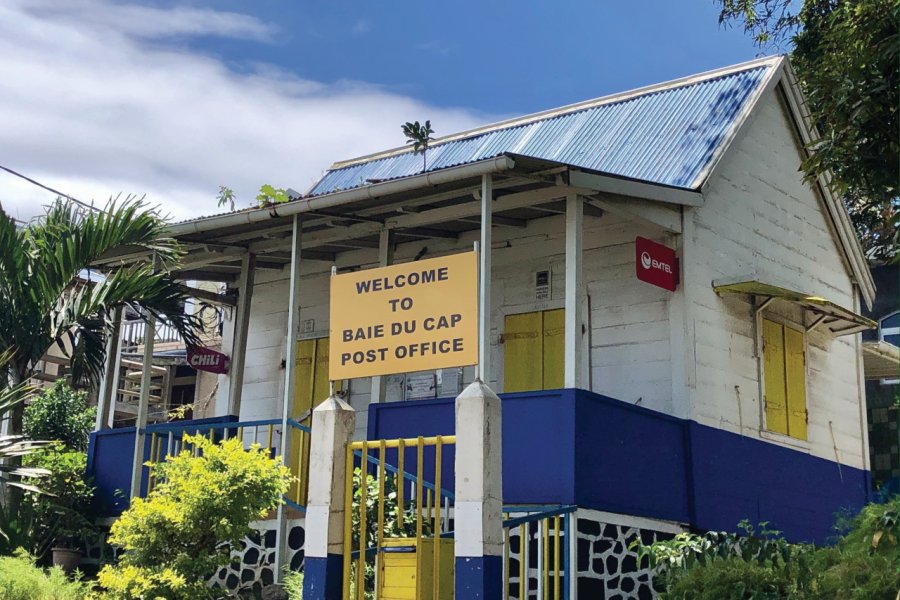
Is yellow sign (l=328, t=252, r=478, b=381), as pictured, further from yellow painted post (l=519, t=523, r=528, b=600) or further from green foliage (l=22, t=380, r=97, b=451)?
green foliage (l=22, t=380, r=97, b=451)

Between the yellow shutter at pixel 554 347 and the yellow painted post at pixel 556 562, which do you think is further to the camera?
the yellow shutter at pixel 554 347

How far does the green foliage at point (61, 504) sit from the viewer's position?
12.3 m

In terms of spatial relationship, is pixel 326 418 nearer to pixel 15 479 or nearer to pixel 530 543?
pixel 530 543

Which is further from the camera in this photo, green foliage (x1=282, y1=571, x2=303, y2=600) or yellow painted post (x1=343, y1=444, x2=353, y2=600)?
green foliage (x1=282, y1=571, x2=303, y2=600)

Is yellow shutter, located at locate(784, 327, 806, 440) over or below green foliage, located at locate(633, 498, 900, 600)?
over

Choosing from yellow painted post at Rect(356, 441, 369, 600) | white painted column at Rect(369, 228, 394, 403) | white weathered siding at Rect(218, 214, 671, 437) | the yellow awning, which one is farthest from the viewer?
the yellow awning

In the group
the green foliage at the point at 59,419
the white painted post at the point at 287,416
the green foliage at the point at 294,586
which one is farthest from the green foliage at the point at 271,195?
the green foliage at the point at 59,419

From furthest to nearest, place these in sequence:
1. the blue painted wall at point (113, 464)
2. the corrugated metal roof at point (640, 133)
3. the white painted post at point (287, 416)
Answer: the corrugated metal roof at point (640, 133), the blue painted wall at point (113, 464), the white painted post at point (287, 416)

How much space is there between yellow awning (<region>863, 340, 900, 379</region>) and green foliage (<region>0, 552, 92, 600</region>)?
11.0 m

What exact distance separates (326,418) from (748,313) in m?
6.33

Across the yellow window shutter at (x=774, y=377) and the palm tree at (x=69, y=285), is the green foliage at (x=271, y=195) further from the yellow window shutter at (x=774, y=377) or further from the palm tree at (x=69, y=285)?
the yellow window shutter at (x=774, y=377)

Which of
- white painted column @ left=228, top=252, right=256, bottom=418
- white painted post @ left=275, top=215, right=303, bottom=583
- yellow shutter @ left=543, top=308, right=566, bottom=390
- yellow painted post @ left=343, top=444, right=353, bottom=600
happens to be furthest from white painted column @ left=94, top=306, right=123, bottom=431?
yellow painted post @ left=343, top=444, right=353, bottom=600

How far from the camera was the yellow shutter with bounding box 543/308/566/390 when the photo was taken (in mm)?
12766

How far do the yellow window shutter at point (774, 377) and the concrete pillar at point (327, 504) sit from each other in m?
6.36
